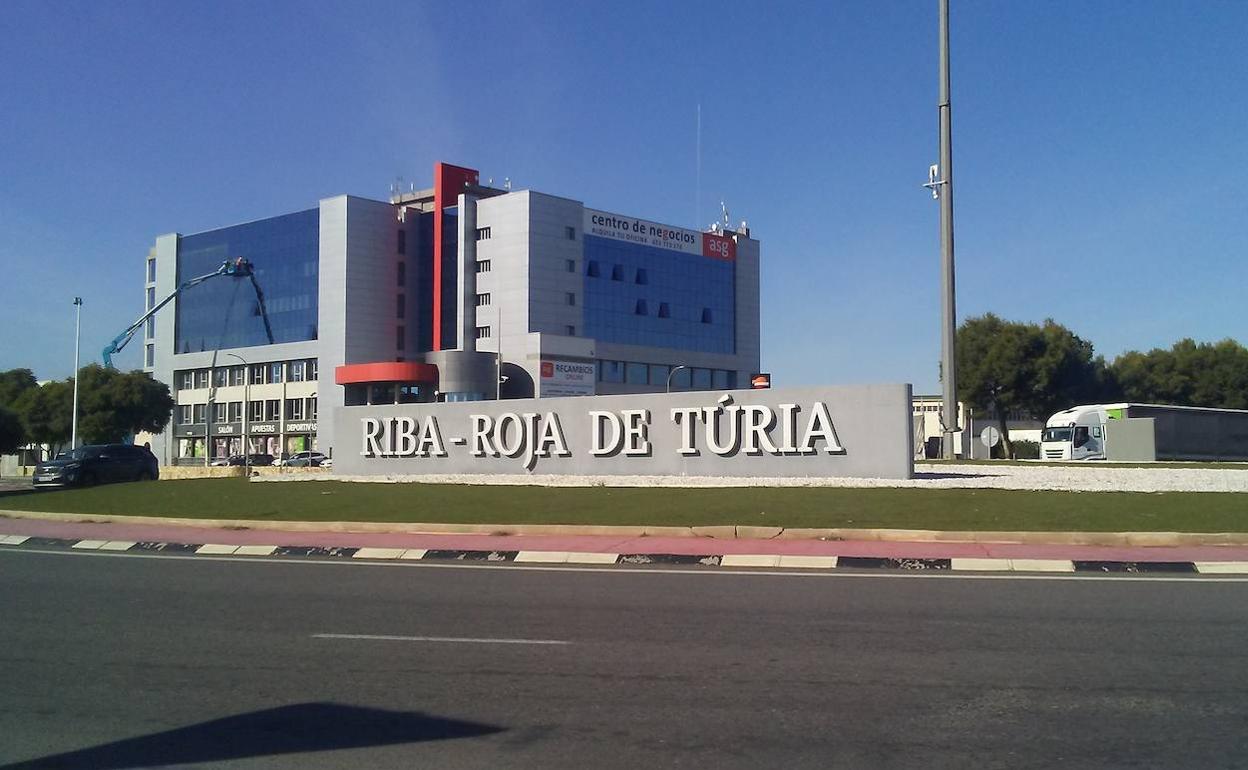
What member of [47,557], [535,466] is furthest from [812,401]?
[47,557]

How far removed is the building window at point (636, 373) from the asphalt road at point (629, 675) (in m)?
78.3

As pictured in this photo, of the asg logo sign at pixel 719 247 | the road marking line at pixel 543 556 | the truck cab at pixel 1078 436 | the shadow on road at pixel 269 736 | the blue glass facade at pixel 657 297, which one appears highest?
the asg logo sign at pixel 719 247

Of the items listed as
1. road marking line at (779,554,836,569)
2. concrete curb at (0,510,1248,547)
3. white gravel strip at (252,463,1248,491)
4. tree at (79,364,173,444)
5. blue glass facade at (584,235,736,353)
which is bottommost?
road marking line at (779,554,836,569)

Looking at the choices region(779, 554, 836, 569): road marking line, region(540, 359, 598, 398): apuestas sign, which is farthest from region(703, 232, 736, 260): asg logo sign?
region(779, 554, 836, 569): road marking line

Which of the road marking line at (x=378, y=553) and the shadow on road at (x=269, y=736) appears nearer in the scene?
the shadow on road at (x=269, y=736)

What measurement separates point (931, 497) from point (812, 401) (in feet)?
23.4

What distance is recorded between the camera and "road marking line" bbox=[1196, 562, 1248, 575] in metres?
13.6

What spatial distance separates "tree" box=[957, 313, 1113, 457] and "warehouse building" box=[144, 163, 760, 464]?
29521 mm

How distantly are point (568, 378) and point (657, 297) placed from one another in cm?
1757

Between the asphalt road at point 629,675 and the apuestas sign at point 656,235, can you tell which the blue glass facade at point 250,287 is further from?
the asphalt road at point 629,675

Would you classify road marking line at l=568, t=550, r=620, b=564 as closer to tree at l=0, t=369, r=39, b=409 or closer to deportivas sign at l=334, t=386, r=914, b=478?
deportivas sign at l=334, t=386, r=914, b=478

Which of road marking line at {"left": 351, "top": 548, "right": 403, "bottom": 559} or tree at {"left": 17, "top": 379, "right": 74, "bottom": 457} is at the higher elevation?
tree at {"left": 17, "top": 379, "right": 74, "bottom": 457}

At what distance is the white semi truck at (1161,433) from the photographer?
52.5m


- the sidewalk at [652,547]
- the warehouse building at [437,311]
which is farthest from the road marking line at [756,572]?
the warehouse building at [437,311]
